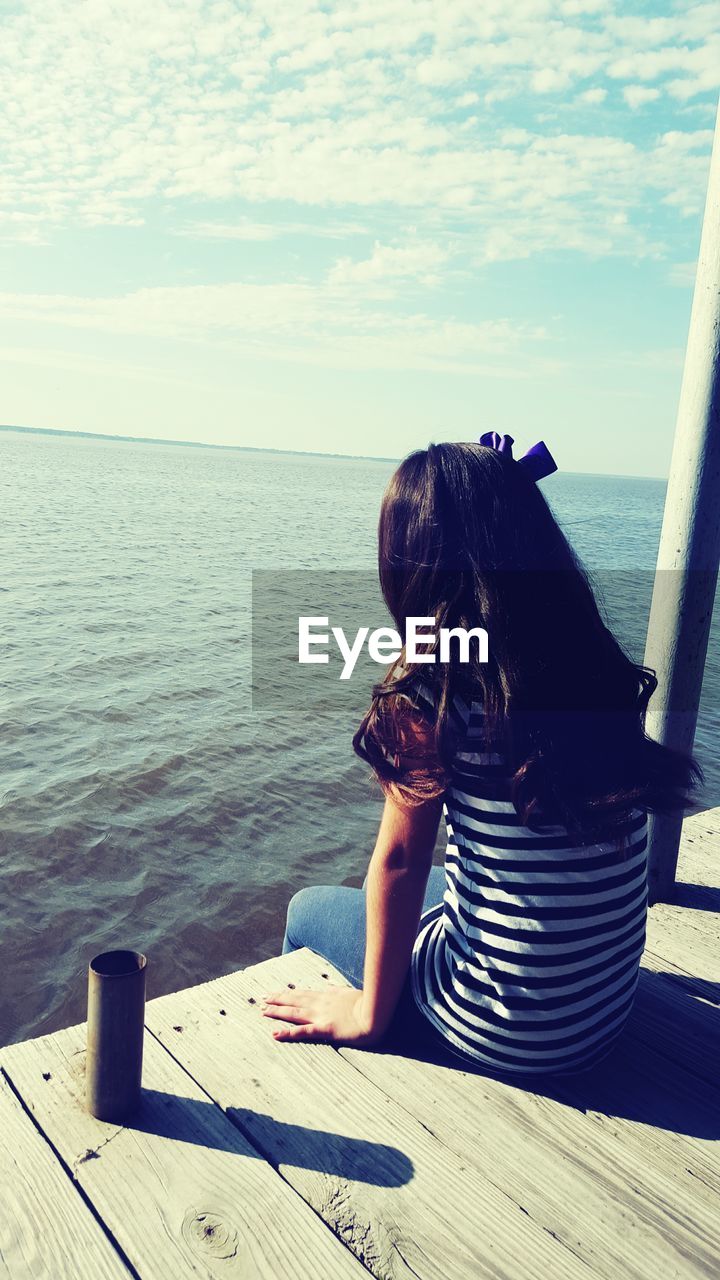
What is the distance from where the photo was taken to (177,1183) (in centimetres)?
209

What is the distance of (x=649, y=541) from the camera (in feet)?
145

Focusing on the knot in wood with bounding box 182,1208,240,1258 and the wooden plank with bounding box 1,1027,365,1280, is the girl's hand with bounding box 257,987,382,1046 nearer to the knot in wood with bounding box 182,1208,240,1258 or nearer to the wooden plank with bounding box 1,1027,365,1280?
the wooden plank with bounding box 1,1027,365,1280

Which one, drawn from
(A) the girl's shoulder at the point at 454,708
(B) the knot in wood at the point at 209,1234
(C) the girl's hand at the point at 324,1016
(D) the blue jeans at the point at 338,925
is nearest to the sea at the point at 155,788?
(A) the girl's shoulder at the point at 454,708

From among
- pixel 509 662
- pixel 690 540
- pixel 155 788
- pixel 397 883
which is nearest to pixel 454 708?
pixel 509 662

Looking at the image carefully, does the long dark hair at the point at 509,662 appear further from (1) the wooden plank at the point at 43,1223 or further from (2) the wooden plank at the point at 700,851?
(2) the wooden plank at the point at 700,851

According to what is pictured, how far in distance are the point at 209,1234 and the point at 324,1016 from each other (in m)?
0.73

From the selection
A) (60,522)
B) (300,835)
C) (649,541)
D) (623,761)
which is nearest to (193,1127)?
(623,761)

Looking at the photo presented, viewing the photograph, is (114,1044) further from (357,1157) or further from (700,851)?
(700,851)

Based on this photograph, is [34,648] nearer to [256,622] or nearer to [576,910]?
[256,622]

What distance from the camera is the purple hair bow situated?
2297mm

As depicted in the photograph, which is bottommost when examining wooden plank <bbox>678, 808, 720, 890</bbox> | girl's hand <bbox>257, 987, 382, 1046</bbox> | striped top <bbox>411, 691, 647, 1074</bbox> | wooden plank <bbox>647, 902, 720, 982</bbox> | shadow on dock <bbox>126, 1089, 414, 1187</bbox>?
wooden plank <bbox>678, 808, 720, 890</bbox>

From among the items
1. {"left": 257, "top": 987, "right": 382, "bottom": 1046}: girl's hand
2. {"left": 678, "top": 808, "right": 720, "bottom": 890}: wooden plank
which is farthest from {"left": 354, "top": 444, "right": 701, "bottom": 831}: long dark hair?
{"left": 678, "top": 808, "right": 720, "bottom": 890}: wooden plank

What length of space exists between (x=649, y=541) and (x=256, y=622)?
3320 cm

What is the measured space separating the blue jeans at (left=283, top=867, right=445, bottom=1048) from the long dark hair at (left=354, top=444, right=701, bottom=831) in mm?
919
